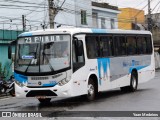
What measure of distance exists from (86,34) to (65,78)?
2367mm

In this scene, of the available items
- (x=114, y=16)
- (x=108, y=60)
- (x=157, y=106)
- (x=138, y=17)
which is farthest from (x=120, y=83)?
(x=138, y=17)

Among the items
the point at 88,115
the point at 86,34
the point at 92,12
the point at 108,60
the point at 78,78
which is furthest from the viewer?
the point at 92,12

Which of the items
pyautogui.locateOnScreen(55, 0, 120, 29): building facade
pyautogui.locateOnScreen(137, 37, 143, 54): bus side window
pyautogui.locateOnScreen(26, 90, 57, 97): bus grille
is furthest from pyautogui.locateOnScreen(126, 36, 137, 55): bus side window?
pyautogui.locateOnScreen(55, 0, 120, 29): building facade

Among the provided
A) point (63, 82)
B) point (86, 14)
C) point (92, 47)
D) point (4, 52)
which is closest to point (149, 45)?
point (92, 47)

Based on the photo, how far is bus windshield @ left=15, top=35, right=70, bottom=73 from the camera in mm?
15008

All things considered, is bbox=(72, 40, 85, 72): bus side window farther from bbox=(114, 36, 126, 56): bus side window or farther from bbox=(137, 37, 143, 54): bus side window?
bbox=(137, 37, 143, 54): bus side window

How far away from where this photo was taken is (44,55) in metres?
15.1

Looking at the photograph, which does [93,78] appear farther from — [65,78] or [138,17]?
[138,17]

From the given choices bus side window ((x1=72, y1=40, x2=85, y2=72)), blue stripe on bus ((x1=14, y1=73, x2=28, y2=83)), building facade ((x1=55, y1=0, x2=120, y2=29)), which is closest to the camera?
blue stripe on bus ((x1=14, y1=73, x2=28, y2=83))

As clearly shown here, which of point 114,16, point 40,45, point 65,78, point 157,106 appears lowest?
point 157,106

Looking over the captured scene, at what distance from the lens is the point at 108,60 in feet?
59.5

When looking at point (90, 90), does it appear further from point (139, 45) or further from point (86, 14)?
point (86, 14)

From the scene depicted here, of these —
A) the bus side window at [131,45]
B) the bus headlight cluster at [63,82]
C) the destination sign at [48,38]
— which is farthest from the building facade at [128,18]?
the bus headlight cluster at [63,82]

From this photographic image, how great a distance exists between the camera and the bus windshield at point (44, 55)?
49.2ft
